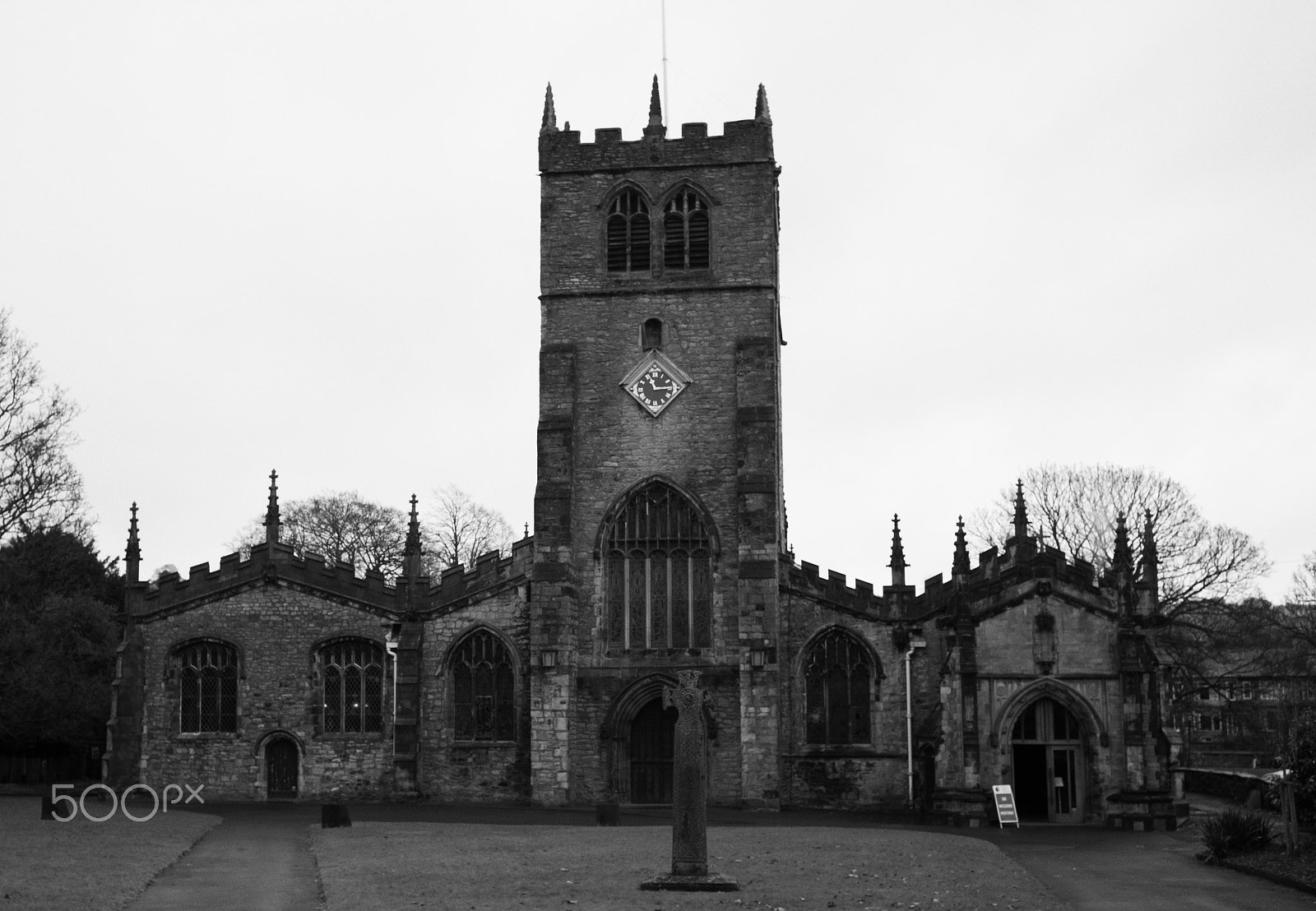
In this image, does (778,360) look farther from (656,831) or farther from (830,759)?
(656,831)

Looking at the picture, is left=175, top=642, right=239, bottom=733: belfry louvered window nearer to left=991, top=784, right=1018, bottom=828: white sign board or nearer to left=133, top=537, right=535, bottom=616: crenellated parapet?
left=133, top=537, right=535, bottom=616: crenellated parapet

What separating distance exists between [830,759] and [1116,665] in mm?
7503

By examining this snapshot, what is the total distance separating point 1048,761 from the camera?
39.8 m

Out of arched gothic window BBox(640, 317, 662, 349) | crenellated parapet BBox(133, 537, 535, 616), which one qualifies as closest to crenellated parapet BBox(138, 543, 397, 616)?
crenellated parapet BBox(133, 537, 535, 616)

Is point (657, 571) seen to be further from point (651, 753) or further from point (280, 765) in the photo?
point (280, 765)

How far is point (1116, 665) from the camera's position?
1553 inches

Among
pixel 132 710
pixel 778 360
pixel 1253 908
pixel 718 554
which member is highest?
pixel 778 360

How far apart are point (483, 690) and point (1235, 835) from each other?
839 inches

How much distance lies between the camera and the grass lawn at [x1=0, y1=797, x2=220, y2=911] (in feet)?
64.7

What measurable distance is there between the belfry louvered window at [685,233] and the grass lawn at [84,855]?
1867 centimetres

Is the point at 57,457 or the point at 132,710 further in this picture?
the point at 132,710

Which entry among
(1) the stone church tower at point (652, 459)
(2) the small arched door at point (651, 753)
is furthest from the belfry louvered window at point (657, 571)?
(2) the small arched door at point (651, 753)

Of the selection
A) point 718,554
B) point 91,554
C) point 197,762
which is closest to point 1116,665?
point 718,554

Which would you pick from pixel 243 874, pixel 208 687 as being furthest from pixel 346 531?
pixel 243 874
